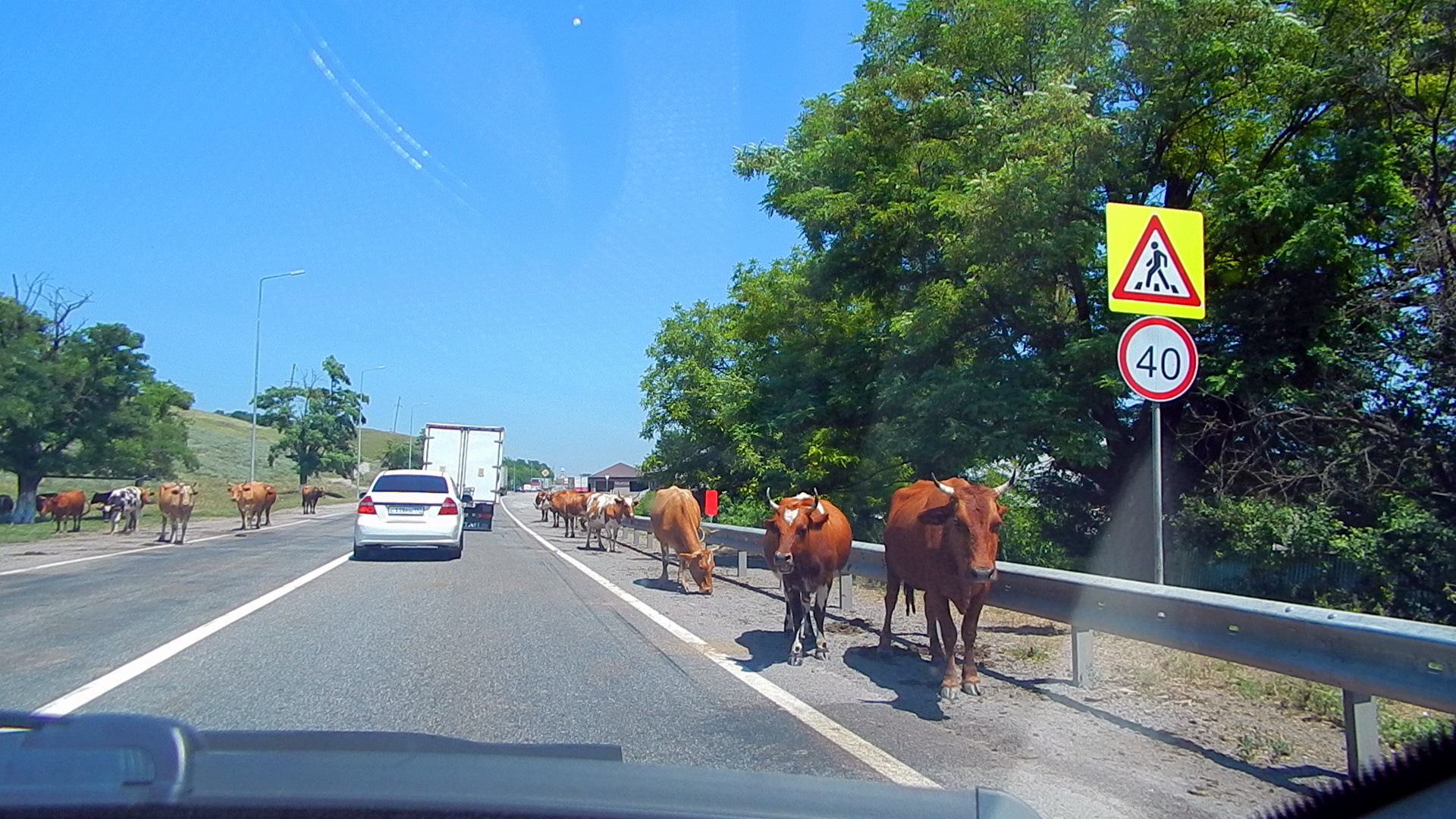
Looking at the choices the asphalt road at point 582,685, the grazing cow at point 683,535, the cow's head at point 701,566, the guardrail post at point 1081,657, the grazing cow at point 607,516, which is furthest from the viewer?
the grazing cow at point 607,516

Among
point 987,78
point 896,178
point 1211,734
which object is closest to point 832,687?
point 1211,734

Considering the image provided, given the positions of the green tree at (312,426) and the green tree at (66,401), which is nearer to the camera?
the green tree at (66,401)

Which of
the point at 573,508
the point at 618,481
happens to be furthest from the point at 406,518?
the point at 618,481

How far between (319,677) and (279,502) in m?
61.9

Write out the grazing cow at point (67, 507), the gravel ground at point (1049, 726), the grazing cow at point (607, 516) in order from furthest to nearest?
the grazing cow at point (67, 507) < the grazing cow at point (607, 516) < the gravel ground at point (1049, 726)

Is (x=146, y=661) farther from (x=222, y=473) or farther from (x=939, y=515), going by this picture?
(x=222, y=473)

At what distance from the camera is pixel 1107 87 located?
51.8 ft

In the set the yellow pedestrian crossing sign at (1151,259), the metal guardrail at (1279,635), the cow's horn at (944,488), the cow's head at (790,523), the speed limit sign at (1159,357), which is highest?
the yellow pedestrian crossing sign at (1151,259)

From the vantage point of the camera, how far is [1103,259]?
15.7m

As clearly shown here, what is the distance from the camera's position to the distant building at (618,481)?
64.5 meters

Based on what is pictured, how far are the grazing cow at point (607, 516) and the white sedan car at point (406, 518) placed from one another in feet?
22.5

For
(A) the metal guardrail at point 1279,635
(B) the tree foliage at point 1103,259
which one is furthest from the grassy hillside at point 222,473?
(A) the metal guardrail at point 1279,635

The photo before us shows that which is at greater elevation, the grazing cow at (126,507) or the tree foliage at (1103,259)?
the tree foliage at (1103,259)

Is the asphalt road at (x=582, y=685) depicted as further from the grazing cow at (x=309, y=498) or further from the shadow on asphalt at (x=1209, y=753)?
the grazing cow at (x=309, y=498)
